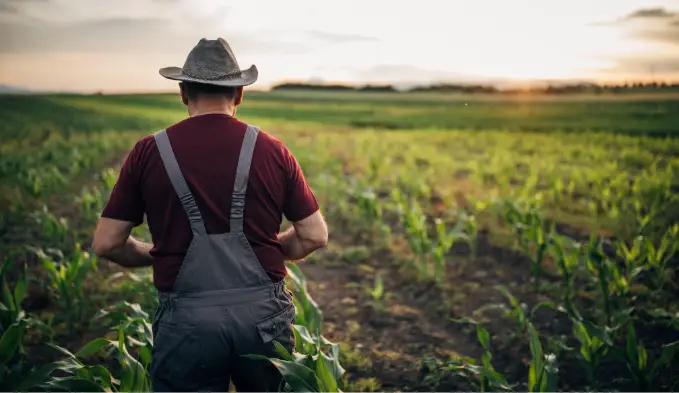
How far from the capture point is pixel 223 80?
2428mm

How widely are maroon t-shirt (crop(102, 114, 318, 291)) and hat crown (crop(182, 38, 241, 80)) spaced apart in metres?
0.20

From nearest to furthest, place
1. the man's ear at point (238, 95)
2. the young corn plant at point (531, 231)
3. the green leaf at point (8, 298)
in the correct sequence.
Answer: the man's ear at point (238, 95) → the green leaf at point (8, 298) → the young corn plant at point (531, 231)

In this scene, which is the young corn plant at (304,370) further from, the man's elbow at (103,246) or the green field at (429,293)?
the man's elbow at (103,246)

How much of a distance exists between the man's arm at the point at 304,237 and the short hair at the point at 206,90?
594mm

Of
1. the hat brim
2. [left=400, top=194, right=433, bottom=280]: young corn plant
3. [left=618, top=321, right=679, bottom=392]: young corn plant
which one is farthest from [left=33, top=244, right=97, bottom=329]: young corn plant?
[left=618, top=321, right=679, bottom=392]: young corn plant

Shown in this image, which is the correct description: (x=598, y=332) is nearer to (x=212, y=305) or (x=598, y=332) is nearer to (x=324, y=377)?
(x=324, y=377)

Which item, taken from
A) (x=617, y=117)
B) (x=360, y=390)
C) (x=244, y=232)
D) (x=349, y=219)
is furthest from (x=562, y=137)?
(x=244, y=232)

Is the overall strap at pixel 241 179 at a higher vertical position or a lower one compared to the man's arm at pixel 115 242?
higher

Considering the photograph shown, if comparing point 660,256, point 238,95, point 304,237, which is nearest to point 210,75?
point 238,95

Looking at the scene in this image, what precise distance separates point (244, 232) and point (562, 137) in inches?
1032

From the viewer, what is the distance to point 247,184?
92.4 inches

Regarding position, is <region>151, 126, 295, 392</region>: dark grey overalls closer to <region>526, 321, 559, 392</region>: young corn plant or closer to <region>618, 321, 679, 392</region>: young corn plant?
<region>526, 321, 559, 392</region>: young corn plant

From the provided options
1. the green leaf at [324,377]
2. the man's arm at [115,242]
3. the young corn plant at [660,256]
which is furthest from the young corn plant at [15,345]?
the young corn plant at [660,256]

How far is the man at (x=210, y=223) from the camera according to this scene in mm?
2324
